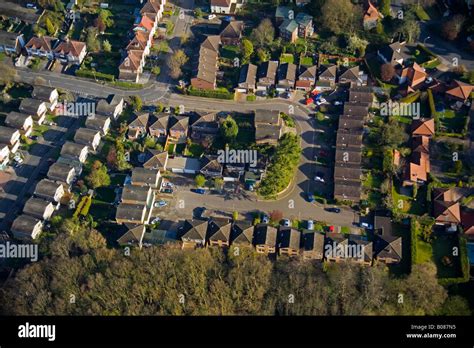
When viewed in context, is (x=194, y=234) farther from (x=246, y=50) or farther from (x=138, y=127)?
(x=246, y=50)

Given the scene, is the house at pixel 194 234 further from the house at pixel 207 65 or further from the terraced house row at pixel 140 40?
the terraced house row at pixel 140 40

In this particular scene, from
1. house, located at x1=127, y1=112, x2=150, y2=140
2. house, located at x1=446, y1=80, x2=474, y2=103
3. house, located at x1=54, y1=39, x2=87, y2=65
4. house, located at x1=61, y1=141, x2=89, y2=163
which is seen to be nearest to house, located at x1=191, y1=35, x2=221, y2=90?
house, located at x1=127, y1=112, x2=150, y2=140

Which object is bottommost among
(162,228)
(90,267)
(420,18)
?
(90,267)

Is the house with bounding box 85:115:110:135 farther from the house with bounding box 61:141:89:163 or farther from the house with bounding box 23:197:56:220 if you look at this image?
the house with bounding box 23:197:56:220

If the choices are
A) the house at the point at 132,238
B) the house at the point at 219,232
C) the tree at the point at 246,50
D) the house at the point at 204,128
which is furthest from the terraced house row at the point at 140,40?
the house at the point at 219,232

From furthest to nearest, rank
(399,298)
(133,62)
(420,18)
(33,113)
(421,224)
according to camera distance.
→ (420,18) → (133,62) → (33,113) → (421,224) → (399,298)

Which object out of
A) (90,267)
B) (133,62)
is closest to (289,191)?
(90,267)

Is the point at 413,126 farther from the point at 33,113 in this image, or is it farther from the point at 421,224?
the point at 33,113
